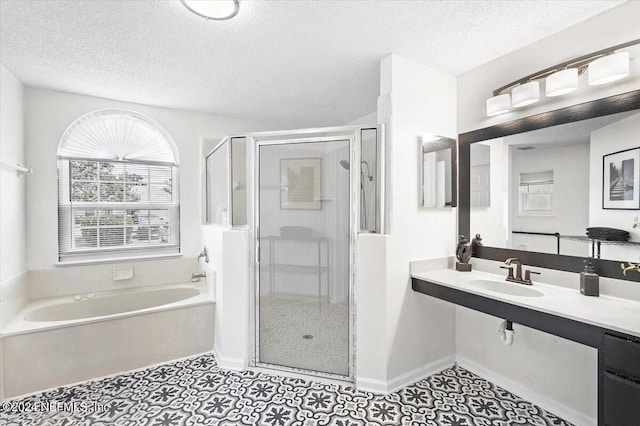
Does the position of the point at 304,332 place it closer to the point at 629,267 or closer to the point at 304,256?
the point at 304,256

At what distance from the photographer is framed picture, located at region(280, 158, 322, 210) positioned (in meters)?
2.36

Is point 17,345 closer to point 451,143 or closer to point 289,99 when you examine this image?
point 289,99

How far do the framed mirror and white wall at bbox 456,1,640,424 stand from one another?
92 mm

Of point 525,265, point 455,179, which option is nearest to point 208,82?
point 455,179

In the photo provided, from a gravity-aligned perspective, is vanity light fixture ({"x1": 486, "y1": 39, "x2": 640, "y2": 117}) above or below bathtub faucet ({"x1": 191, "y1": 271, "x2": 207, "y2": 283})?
above

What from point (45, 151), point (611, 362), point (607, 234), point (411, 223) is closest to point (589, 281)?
point (607, 234)

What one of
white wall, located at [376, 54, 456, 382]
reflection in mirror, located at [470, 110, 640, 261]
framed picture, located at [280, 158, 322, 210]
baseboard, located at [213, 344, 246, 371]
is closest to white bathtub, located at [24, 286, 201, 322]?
baseboard, located at [213, 344, 246, 371]

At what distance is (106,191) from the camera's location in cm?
314

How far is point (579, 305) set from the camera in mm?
1569

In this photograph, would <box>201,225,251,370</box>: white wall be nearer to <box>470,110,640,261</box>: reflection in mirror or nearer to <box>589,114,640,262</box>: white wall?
<box>470,110,640,261</box>: reflection in mirror

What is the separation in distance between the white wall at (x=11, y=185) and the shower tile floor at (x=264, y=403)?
1.14 metres

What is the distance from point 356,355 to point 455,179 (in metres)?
1.66

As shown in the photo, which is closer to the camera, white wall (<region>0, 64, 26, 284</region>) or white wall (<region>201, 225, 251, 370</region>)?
white wall (<region>0, 64, 26, 284</region>)

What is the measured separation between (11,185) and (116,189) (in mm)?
815
